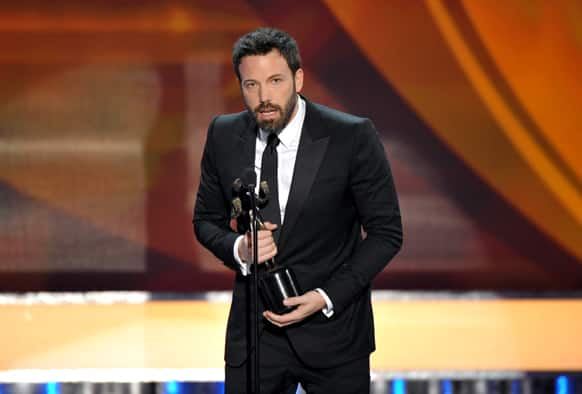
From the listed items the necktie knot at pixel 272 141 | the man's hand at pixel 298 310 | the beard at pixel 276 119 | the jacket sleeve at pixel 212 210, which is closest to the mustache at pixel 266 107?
the beard at pixel 276 119

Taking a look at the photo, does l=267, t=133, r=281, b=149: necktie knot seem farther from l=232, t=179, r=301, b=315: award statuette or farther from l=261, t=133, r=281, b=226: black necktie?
l=232, t=179, r=301, b=315: award statuette

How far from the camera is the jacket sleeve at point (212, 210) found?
6.07 feet

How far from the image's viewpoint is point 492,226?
434cm

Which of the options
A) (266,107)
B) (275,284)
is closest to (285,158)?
(266,107)

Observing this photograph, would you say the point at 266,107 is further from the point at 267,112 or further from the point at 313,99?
the point at 313,99

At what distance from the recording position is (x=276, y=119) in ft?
5.64

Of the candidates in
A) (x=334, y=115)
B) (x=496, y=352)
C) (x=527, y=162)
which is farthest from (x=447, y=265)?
(x=334, y=115)

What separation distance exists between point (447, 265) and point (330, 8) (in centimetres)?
134

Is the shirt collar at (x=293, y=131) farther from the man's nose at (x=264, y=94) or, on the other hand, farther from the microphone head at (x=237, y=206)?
the microphone head at (x=237, y=206)

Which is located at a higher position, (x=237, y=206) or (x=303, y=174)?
(x=303, y=174)

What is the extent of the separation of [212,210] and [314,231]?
0.83 feet

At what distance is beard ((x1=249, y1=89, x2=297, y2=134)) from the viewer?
5.57ft

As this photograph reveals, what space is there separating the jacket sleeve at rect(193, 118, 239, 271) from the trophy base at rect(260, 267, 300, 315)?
0.15 meters

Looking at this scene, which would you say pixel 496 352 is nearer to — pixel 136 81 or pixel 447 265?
pixel 447 265
